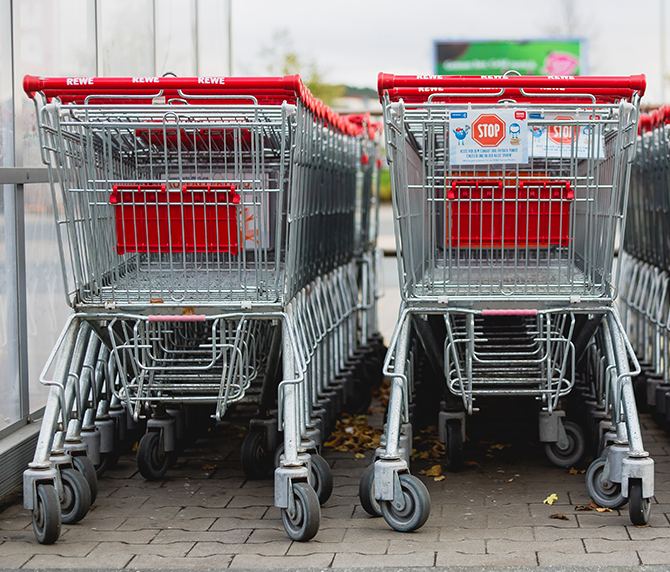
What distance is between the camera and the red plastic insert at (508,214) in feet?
14.3

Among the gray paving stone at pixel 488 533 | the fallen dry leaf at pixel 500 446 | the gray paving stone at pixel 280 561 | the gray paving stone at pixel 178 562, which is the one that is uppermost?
the gray paving stone at pixel 488 533

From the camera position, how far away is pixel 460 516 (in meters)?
4.38

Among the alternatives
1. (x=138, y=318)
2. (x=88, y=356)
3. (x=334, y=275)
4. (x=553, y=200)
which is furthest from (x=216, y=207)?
(x=334, y=275)

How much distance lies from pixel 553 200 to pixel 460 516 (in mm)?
1468

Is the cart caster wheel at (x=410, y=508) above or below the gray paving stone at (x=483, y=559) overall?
above

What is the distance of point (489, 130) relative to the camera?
421 centimetres

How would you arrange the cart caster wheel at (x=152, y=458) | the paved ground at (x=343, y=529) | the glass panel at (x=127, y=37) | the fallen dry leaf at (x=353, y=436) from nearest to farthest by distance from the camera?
the paved ground at (x=343, y=529) → the cart caster wheel at (x=152, y=458) → the fallen dry leaf at (x=353, y=436) → the glass panel at (x=127, y=37)

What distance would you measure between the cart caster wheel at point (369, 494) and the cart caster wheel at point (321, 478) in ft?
0.69

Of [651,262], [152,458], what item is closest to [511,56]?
[651,262]

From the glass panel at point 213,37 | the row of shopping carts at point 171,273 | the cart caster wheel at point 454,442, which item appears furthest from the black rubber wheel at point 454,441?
the glass panel at point 213,37

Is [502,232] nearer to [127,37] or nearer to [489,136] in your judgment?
[489,136]

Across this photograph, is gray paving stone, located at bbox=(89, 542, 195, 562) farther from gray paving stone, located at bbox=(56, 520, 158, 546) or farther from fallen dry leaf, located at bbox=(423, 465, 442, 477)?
fallen dry leaf, located at bbox=(423, 465, 442, 477)

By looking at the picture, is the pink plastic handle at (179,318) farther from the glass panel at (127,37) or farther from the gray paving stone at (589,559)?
A: the glass panel at (127,37)

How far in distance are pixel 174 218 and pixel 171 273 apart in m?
0.27
